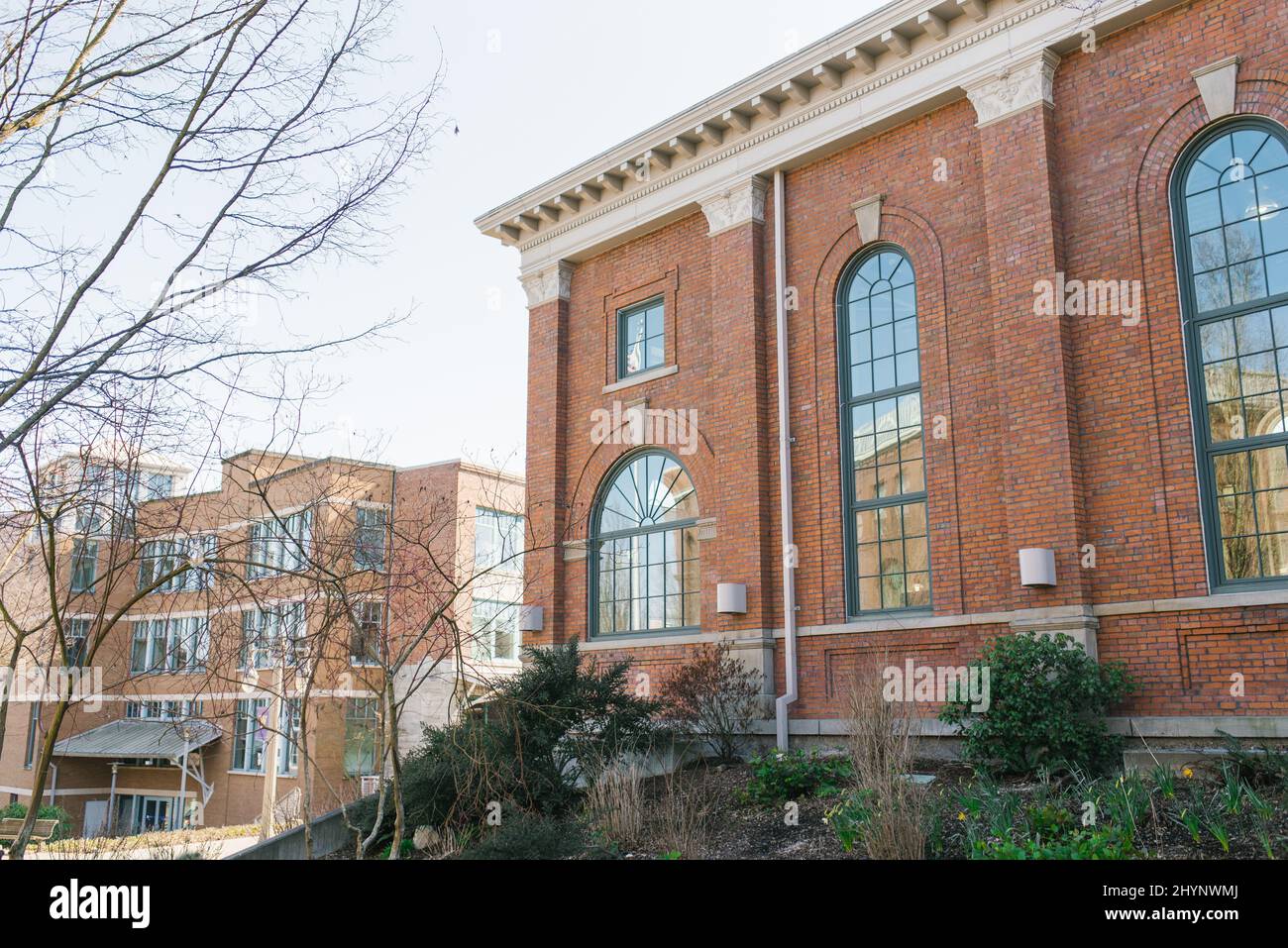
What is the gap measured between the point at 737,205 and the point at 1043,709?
10.1m

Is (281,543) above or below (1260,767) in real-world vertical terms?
above

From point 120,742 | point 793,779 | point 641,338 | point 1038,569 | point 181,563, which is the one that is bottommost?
point 120,742

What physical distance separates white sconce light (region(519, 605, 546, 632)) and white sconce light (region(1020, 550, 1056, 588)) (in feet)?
31.9

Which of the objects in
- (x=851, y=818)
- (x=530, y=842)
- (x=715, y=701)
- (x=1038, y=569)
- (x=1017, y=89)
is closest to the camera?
(x=530, y=842)

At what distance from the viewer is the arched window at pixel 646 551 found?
17984 millimetres

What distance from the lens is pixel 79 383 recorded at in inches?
231

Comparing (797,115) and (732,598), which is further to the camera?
(797,115)

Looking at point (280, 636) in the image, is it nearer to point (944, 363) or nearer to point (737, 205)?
point (944, 363)

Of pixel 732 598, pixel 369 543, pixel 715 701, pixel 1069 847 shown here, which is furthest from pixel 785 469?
pixel 1069 847

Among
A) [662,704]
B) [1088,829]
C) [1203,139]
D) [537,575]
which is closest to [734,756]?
[662,704]

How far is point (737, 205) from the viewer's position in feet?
58.3

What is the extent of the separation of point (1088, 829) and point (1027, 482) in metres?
5.30

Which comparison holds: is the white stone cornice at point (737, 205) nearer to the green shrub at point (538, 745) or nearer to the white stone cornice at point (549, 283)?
the white stone cornice at point (549, 283)
